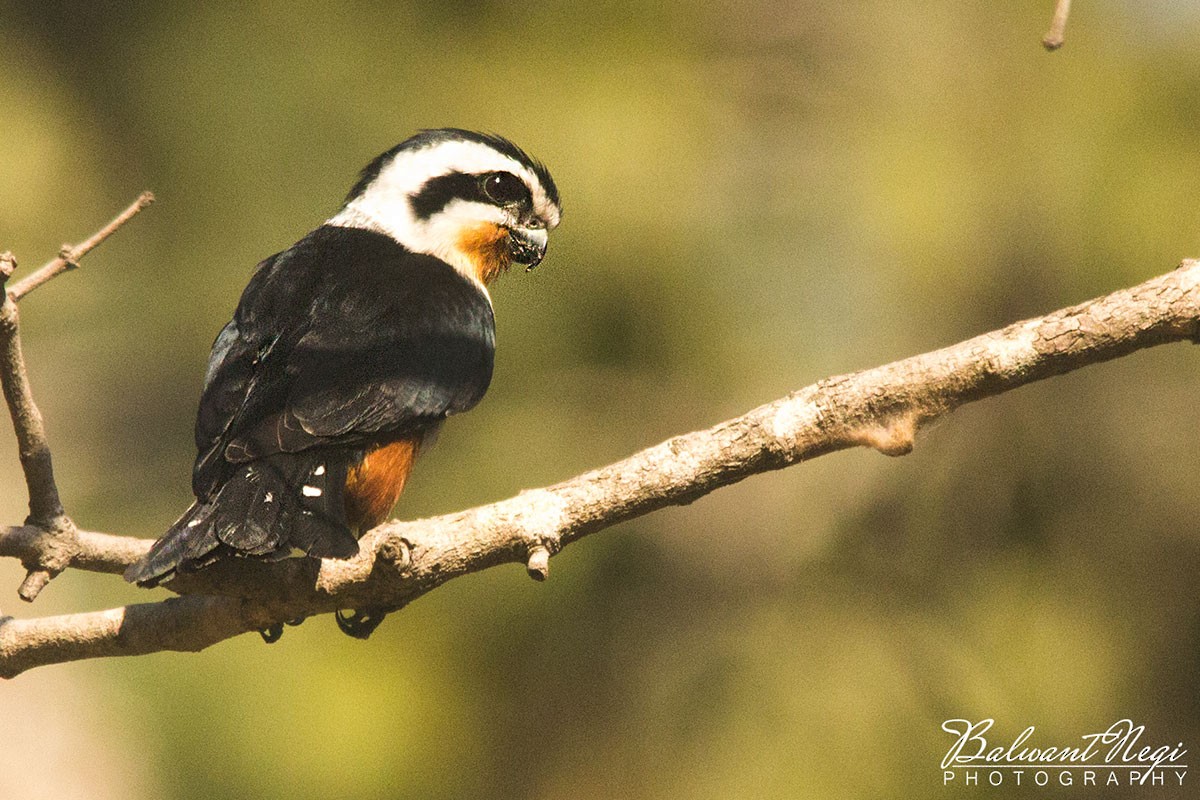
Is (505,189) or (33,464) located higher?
(505,189)

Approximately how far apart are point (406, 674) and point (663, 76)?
10.2 feet

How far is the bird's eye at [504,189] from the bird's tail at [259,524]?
1.49 m

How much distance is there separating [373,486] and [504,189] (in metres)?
A: 1.36

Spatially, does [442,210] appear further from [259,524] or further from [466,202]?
[259,524]

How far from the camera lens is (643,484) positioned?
10.1 ft

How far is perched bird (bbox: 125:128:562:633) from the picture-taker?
10.4 feet

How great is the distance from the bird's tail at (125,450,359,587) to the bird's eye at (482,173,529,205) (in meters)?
1.49

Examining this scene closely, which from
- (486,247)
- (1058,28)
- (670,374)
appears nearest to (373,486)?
(486,247)

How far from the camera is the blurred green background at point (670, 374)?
4836mm

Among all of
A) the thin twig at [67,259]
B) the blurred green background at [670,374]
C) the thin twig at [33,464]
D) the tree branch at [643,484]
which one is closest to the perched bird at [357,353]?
the tree branch at [643,484]

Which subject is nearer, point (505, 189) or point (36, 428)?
point (36, 428)

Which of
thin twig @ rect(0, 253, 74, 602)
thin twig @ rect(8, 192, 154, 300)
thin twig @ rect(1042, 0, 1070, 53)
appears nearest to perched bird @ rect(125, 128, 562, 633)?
thin twig @ rect(0, 253, 74, 602)

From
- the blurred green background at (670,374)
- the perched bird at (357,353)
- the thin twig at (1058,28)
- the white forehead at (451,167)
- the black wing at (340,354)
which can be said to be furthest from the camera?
the blurred green background at (670,374)

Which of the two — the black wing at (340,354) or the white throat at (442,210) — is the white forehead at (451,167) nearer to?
the white throat at (442,210)
